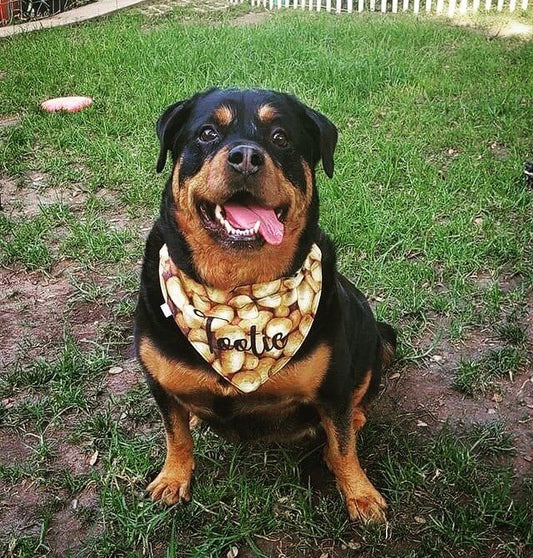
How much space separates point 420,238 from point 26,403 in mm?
2448

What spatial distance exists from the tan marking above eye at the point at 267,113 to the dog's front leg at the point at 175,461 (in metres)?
1.04

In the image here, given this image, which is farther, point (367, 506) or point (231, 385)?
point (367, 506)

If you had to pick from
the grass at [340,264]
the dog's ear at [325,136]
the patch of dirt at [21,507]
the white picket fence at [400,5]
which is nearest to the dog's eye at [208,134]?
the dog's ear at [325,136]

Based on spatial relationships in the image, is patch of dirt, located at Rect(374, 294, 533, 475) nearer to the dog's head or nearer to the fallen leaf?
the dog's head

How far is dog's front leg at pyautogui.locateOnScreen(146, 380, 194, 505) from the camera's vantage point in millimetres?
2492

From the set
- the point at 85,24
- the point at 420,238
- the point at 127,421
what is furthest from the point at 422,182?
the point at 85,24

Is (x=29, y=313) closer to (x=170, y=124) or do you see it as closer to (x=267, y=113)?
(x=170, y=124)

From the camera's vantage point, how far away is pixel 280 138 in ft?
7.48

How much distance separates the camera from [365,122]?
580 cm

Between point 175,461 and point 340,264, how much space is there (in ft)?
5.97

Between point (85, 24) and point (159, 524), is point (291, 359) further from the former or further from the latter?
point (85, 24)

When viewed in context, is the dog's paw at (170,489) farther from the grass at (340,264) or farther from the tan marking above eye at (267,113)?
the tan marking above eye at (267,113)

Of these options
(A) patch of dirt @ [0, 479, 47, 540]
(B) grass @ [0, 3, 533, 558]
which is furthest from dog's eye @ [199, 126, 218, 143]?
(A) patch of dirt @ [0, 479, 47, 540]

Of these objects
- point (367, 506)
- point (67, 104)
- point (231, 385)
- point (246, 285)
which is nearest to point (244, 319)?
point (246, 285)
